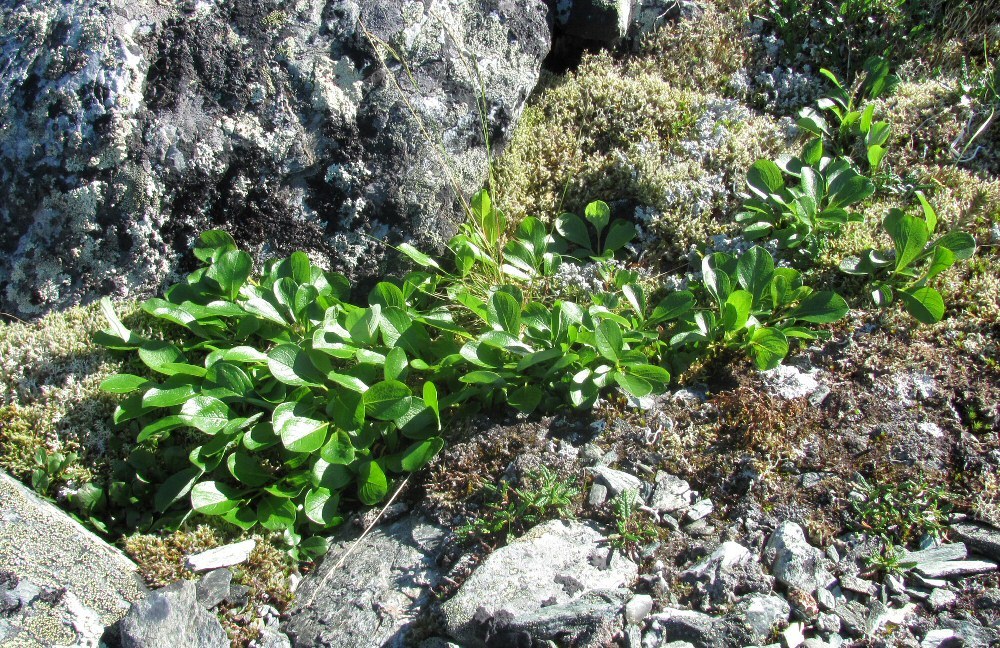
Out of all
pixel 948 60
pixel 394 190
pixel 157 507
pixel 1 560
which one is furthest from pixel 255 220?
pixel 948 60

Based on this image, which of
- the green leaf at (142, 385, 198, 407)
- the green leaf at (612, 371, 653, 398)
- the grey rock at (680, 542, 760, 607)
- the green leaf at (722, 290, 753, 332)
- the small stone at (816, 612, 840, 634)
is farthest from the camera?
the green leaf at (722, 290, 753, 332)

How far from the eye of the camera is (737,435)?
387 cm

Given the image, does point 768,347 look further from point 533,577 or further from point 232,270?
point 232,270

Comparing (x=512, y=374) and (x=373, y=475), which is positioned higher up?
(x=512, y=374)

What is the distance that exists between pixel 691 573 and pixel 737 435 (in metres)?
0.87

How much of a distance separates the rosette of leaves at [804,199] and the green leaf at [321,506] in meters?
2.88

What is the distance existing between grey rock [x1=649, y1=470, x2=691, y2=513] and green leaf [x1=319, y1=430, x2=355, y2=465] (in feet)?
4.96

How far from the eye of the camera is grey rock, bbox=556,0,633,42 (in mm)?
5809

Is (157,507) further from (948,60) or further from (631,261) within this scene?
(948,60)

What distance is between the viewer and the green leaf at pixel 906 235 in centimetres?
424

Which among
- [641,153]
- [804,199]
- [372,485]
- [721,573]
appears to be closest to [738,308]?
[804,199]

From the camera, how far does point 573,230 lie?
197 inches

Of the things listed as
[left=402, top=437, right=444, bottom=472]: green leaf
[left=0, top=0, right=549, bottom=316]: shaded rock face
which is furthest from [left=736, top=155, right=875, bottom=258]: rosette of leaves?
[left=402, top=437, right=444, bottom=472]: green leaf

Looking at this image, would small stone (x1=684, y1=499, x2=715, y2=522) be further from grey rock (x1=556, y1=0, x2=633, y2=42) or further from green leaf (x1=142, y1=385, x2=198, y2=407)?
grey rock (x1=556, y1=0, x2=633, y2=42)
